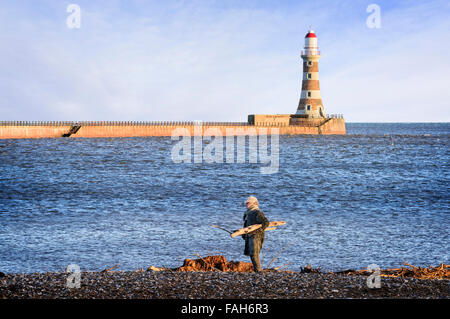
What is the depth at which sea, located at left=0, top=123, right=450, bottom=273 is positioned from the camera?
14.5 metres

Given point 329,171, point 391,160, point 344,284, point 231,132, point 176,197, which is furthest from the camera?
point 231,132


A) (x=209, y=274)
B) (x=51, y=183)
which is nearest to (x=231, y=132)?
(x=51, y=183)

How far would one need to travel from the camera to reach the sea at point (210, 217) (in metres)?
A: 14.5

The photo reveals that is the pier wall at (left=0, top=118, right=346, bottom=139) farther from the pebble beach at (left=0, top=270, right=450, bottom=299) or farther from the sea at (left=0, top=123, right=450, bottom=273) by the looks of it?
the pebble beach at (left=0, top=270, right=450, bottom=299)

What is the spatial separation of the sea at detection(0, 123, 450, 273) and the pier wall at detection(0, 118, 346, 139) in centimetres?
3944

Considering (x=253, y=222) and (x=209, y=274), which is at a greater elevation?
(x=253, y=222)

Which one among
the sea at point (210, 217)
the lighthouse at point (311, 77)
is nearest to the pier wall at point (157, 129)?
the lighthouse at point (311, 77)

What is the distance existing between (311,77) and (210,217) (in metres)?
63.4

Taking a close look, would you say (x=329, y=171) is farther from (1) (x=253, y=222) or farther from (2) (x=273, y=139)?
(2) (x=273, y=139)

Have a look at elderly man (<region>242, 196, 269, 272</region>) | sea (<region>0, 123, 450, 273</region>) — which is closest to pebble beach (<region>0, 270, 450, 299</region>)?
elderly man (<region>242, 196, 269, 272</region>)

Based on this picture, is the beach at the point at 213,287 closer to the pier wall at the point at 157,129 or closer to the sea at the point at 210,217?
the sea at the point at 210,217

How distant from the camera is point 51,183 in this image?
35.6 m

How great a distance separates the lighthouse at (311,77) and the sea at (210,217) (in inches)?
1517
